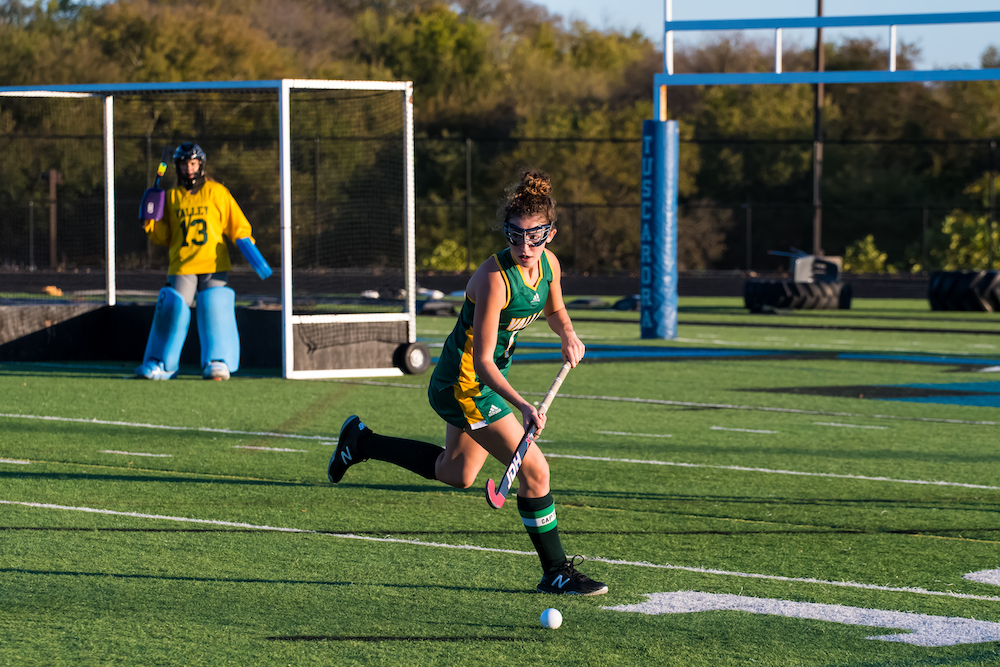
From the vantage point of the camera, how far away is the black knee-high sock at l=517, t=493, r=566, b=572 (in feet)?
17.7

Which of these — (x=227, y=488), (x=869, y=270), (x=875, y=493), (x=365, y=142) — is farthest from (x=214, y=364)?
(x=869, y=270)

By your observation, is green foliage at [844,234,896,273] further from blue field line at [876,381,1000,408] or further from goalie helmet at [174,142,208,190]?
goalie helmet at [174,142,208,190]

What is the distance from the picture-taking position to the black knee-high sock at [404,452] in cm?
612

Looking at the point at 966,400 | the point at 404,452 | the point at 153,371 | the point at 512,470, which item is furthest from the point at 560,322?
the point at 153,371

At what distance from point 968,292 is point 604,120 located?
26.7 meters

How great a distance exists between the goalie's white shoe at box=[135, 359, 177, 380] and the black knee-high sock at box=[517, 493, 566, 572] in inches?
335

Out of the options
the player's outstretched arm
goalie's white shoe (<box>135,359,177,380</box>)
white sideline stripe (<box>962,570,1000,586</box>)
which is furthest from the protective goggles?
goalie's white shoe (<box>135,359,177,380</box>)

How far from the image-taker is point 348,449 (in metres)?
6.67

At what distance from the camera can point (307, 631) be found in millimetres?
4812

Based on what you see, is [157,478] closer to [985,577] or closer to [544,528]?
[544,528]

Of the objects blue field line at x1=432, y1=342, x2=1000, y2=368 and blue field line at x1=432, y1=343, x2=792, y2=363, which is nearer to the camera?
blue field line at x1=432, y1=342, x2=1000, y2=368

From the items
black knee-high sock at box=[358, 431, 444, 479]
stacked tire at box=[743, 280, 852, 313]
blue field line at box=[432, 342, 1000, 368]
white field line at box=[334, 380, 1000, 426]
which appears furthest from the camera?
stacked tire at box=[743, 280, 852, 313]

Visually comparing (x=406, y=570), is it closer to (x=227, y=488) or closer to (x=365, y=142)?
(x=227, y=488)

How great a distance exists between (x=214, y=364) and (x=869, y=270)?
106 feet
